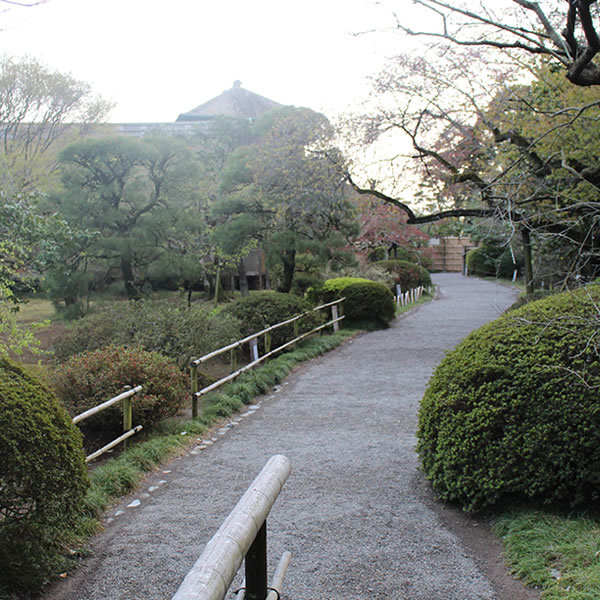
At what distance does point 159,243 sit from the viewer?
18.2 metres

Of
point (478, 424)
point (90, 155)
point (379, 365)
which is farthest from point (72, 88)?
point (478, 424)

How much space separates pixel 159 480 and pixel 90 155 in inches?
538

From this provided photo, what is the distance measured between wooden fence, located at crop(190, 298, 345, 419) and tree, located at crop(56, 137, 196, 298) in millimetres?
5771

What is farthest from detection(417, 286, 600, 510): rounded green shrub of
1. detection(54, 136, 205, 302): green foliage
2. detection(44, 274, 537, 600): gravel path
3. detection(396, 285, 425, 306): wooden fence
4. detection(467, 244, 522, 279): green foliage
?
detection(467, 244, 522, 279): green foliage

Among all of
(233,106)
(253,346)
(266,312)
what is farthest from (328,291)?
(233,106)

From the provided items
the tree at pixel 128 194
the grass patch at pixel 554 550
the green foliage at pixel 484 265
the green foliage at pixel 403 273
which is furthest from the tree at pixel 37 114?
the green foliage at pixel 484 265

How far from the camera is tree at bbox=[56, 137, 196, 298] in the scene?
16.7 meters

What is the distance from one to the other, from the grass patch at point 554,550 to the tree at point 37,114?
18735mm

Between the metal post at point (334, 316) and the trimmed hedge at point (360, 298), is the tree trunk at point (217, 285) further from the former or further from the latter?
the metal post at point (334, 316)

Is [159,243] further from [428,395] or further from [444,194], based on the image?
[428,395]

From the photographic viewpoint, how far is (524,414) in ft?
13.0

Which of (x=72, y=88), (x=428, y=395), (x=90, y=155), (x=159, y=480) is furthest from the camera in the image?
(x=72, y=88)

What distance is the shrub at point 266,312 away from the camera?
11859 millimetres

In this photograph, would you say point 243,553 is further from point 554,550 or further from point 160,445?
point 160,445
